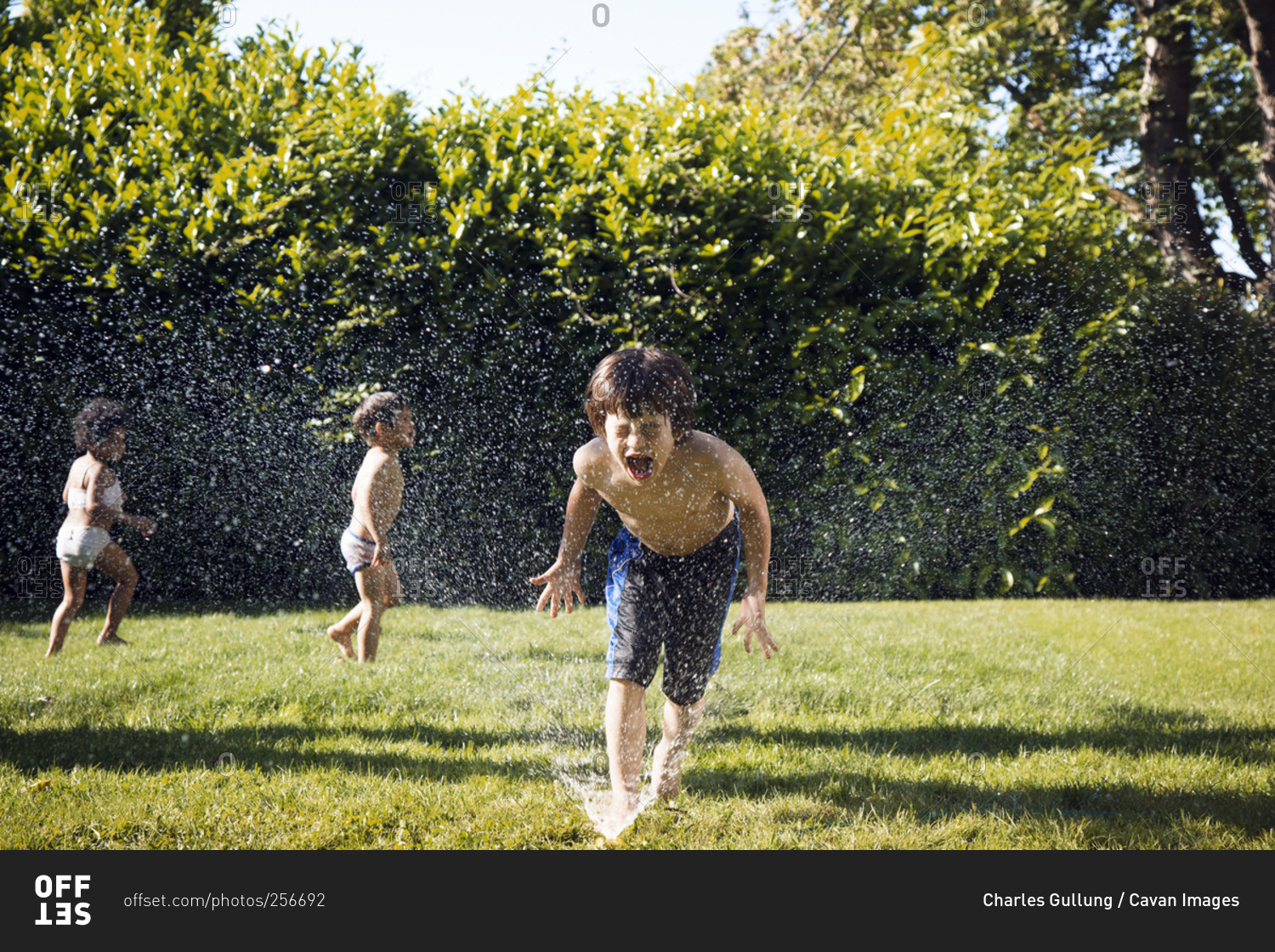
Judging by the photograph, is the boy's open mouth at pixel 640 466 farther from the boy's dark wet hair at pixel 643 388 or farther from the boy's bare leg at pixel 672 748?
the boy's bare leg at pixel 672 748

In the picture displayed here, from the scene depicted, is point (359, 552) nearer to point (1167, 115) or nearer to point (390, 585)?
point (390, 585)

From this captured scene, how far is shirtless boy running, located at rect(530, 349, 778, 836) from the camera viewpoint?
8.53 ft

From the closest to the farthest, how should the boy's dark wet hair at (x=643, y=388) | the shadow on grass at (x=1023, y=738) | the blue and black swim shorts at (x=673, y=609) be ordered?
the boy's dark wet hair at (x=643, y=388) < the blue and black swim shorts at (x=673, y=609) < the shadow on grass at (x=1023, y=738)

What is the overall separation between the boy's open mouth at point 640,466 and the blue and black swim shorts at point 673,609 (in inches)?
18.9

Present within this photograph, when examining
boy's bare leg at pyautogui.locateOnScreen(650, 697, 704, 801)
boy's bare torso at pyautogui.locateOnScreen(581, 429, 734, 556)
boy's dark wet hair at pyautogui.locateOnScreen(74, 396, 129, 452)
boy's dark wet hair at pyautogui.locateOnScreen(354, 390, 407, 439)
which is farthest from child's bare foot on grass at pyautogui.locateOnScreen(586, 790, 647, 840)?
boy's dark wet hair at pyautogui.locateOnScreen(74, 396, 129, 452)

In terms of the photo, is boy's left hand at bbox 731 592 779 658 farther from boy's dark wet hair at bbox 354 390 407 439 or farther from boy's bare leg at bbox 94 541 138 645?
boy's bare leg at bbox 94 541 138 645

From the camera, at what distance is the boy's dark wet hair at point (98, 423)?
5.06 m

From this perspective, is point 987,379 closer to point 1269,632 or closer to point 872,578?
point 872,578

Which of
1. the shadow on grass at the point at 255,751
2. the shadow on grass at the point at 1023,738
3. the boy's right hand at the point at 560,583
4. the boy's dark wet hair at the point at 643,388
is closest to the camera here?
the boy's dark wet hair at the point at 643,388

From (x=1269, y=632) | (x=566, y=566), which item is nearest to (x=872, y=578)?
(x=1269, y=632)

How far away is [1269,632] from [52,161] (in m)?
8.56

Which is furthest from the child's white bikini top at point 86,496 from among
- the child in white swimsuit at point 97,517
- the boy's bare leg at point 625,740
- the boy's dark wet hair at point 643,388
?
the boy's bare leg at point 625,740

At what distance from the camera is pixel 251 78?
621 centimetres

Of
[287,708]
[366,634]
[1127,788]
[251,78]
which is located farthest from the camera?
[251,78]
